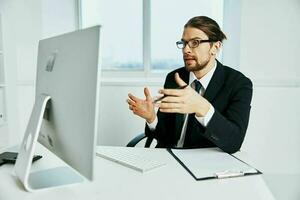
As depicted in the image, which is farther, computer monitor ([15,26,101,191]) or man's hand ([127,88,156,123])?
man's hand ([127,88,156,123])

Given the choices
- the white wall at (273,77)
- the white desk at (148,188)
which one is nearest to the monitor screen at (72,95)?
the white desk at (148,188)

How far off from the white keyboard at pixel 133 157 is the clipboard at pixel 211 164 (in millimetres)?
94

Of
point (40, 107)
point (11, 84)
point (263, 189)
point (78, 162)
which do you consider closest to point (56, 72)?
point (40, 107)

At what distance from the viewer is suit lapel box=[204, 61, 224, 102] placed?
139 centimetres

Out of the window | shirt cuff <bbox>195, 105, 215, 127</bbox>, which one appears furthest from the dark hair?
the window

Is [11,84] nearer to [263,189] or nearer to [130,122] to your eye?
[130,122]

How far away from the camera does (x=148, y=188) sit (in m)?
0.85

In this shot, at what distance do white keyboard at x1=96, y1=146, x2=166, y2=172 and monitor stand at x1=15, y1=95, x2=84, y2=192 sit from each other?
19cm

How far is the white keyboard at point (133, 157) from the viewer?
3.36ft

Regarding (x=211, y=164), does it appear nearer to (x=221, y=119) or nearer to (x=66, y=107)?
(x=221, y=119)

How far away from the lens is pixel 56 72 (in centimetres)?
87

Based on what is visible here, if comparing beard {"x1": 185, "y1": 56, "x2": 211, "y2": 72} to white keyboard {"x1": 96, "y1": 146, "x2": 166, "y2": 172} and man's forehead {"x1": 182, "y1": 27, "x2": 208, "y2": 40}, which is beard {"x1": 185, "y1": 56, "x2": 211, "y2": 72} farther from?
white keyboard {"x1": 96, "y1": 146, "x2": 166, "y2": 172}

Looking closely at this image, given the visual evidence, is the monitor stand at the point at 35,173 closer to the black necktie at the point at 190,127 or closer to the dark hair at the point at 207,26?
the black necktie at the point at 190,127

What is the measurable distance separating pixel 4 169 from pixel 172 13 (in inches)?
76.6
